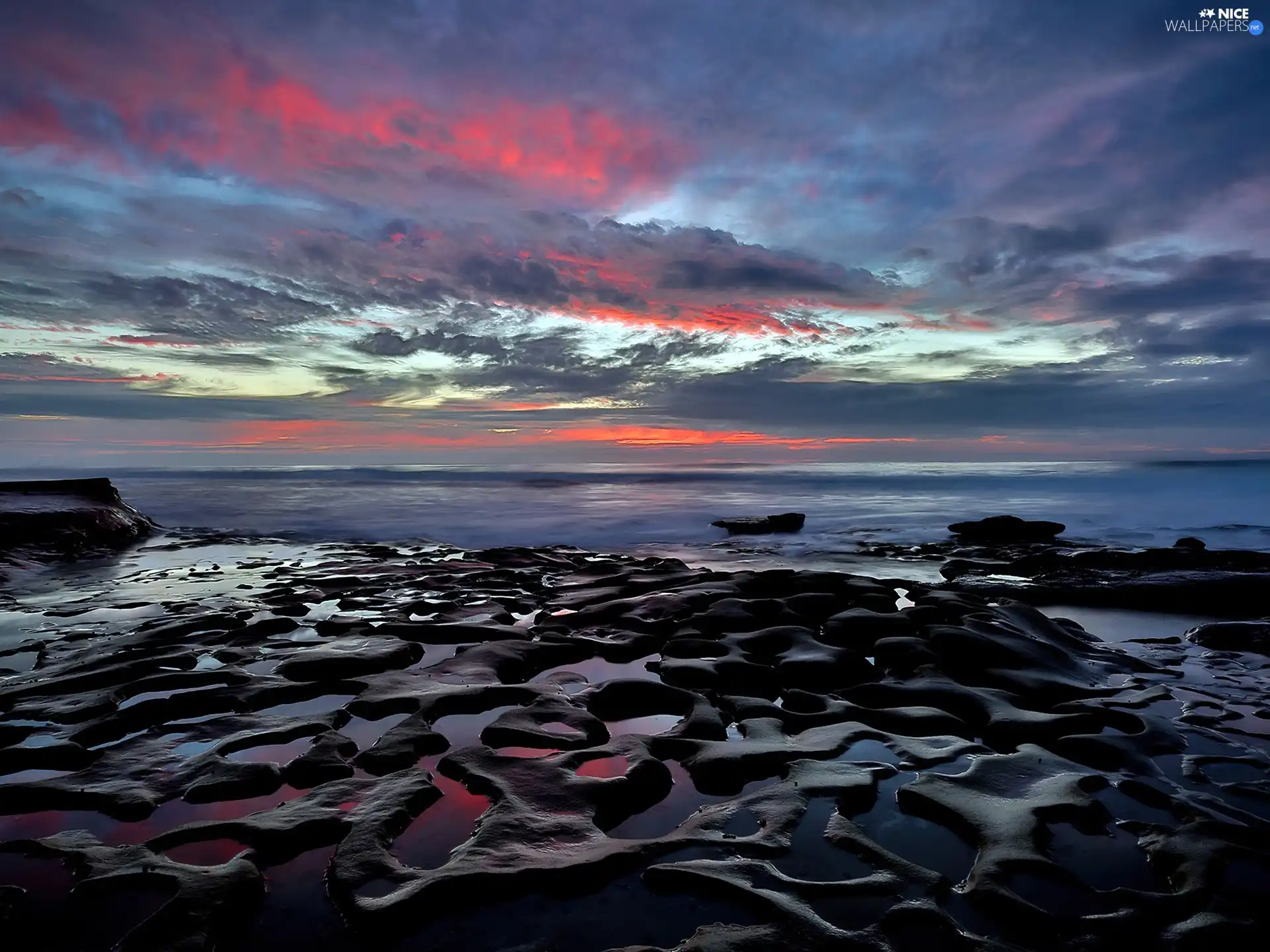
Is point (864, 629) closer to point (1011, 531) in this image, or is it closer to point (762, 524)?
point (1011, 531)

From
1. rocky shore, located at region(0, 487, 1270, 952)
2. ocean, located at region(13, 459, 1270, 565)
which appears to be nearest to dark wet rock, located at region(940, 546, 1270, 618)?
rocky shore, located at region(0, 487, 1270, 952)

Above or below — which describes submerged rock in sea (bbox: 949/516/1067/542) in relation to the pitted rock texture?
above

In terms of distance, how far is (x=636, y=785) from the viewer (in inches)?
145

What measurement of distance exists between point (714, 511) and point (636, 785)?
2437 cm

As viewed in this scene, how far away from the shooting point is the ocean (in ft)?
56.4

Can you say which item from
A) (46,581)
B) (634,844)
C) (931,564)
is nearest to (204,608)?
(46,581)

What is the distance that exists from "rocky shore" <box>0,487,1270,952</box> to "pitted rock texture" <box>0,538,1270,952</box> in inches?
0.7

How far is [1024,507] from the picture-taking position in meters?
29.0

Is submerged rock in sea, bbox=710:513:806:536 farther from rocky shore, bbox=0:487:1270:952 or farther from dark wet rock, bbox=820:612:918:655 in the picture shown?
dark wet rock, bbox=820:612:918:655

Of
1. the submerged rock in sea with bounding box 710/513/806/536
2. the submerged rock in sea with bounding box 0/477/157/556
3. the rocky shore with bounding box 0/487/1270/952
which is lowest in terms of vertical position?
the rocky shore with bounding box 0/487/1270/952

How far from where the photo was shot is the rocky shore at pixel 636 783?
A: 8.65 feet

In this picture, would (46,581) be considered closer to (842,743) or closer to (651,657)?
(651,657)

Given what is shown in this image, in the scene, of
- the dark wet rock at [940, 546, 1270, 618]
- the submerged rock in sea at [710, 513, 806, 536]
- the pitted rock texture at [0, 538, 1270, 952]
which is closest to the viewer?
the pitted rock texture at [0, 538, 1270, 952]

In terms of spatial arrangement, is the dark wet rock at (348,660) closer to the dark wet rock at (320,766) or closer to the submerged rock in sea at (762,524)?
the dark wet rock at (320,766)
